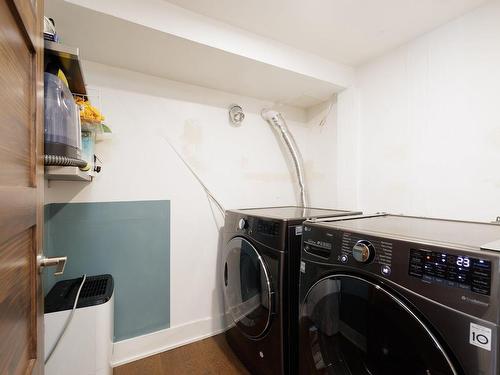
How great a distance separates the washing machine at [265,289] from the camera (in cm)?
113

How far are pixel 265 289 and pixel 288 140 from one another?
1322 millimetres

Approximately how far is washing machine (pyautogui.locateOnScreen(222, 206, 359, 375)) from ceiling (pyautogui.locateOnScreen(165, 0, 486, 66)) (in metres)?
1.12

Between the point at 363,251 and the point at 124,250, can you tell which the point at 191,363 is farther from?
the point at 363,251

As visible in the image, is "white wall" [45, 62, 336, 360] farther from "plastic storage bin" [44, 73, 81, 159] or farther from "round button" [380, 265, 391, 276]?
"round button" [380, 265, 391, 276]

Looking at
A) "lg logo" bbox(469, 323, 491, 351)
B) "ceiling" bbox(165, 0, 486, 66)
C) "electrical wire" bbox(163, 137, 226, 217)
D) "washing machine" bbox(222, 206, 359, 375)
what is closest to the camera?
"lg logo" bbox(469, 323, 491, 351)

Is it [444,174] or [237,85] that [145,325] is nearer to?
[237,85]

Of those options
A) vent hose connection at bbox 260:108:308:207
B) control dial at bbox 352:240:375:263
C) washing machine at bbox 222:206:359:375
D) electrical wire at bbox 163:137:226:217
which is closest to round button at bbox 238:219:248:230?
washing machine at bbox 222:206:359:375

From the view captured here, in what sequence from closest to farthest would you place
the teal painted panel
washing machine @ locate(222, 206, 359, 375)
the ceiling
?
washing machine @ locate(222, 206, 359, 375)
the ceiling
the teal painted panel

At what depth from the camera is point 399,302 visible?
67cm

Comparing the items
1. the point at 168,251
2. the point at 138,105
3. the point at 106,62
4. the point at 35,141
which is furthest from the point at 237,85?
the point at 35,141

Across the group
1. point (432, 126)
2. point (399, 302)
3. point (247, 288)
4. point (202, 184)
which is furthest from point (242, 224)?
point (432, 126)

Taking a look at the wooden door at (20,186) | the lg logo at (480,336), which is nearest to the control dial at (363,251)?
the lg logo at (480,336)

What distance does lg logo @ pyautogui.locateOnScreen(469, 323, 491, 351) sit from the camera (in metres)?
0.53

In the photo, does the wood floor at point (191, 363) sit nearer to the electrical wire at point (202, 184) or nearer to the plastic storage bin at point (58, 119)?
the electrical wire at point (202, 184)
